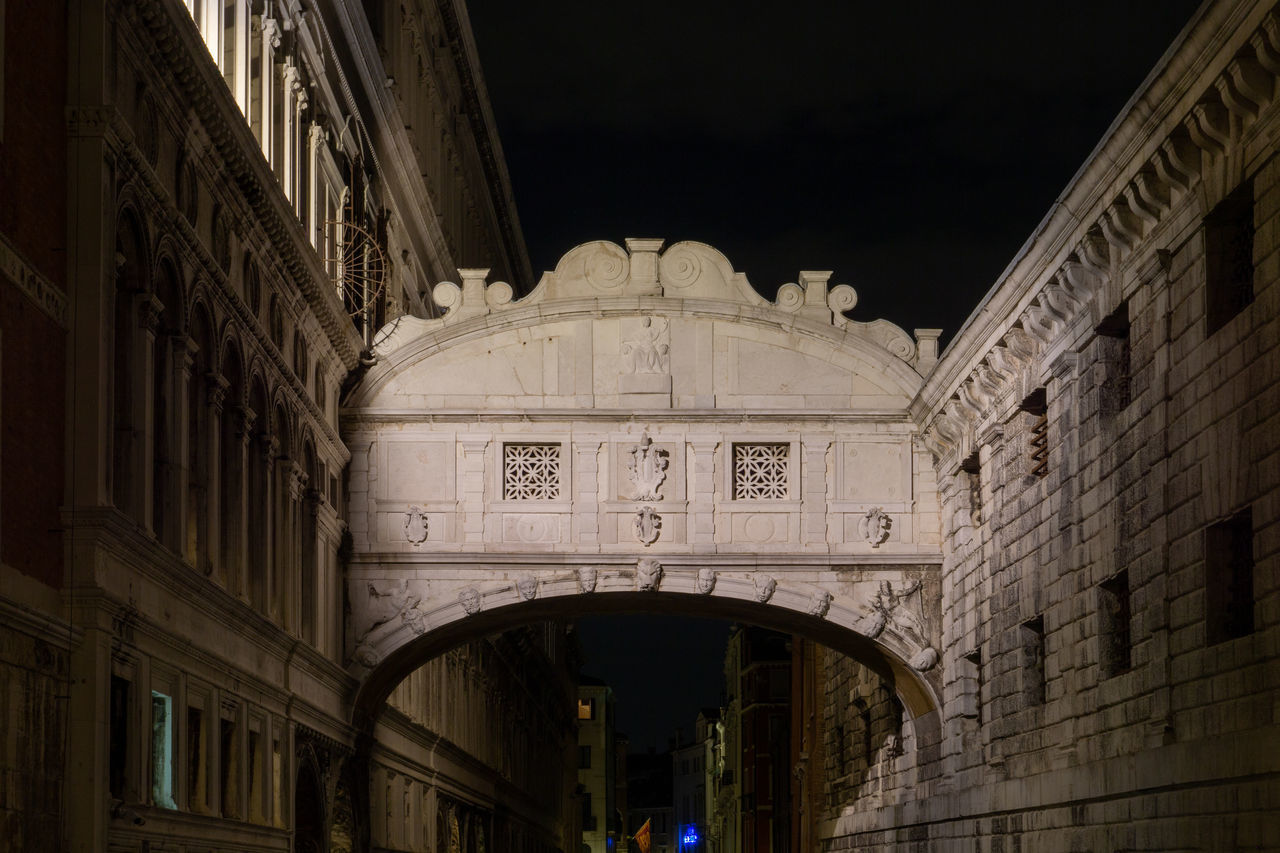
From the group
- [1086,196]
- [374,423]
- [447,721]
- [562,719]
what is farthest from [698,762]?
[1086,196]

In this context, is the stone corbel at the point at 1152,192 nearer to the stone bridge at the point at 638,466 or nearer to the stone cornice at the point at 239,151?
the stone cornice at the point at 239,151

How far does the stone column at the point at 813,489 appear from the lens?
2825cm

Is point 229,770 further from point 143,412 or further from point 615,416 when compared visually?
point 615,416

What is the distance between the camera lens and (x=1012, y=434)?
24.4 m

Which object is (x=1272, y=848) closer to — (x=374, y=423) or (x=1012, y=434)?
(x=1012, y=434)

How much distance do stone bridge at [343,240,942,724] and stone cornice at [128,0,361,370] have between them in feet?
6.66

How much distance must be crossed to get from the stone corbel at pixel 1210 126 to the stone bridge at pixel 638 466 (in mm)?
11540

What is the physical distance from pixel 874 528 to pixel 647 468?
123 inches

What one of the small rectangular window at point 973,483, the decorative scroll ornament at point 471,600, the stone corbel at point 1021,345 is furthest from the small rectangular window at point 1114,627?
the decorative scroll ornament at point 471,600

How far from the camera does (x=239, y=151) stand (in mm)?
20547

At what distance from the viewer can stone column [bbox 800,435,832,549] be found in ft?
92.7

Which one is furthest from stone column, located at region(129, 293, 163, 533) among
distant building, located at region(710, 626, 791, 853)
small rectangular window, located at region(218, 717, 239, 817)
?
distant building, located at region(710, 626, 791, 853)

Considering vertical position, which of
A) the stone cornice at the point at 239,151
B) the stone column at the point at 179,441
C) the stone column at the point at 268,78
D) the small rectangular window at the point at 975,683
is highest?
the stone column at the point at 268,78

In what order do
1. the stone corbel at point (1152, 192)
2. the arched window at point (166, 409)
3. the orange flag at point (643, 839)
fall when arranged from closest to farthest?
the stone corbel at point (1152, 192) → the arched window at point (166, 409) → the orange flag at point (643, 839)
